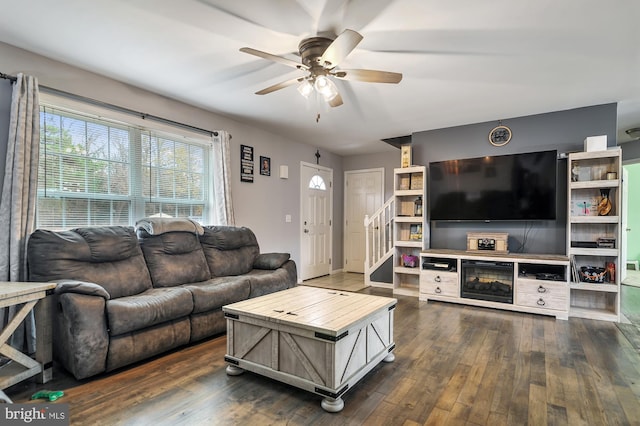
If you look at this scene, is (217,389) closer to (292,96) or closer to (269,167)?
(292,96)

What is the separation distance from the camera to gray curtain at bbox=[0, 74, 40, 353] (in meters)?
2.38

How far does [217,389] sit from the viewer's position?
206 cm

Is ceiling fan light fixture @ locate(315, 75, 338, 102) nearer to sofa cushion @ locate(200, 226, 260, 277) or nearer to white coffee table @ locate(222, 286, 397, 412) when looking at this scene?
white coffee table @ locate(222, 286, 397, 412)

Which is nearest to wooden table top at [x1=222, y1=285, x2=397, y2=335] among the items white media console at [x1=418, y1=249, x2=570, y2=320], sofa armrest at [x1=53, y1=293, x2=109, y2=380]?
sofa armrest at [x1=53, y1=293, x2=109, y2=380]

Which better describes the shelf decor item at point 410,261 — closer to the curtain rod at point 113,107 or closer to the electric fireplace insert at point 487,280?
the electric fireplace insert at point 487,280

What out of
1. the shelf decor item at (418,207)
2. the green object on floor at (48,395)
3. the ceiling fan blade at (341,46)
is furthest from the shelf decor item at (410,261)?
the green object on floor at (48,395)

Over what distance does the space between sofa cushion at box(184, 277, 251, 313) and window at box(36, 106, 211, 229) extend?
1.08 meters

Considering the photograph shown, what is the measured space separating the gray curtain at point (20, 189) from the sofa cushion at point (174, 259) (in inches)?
34.0

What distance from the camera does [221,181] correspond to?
3988 mm

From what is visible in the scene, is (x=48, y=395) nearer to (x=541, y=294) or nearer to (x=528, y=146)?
(x=541, y=294)

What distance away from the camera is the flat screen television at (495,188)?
3.90 metres

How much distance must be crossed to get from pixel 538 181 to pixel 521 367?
2.46 meters

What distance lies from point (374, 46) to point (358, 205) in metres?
4.35

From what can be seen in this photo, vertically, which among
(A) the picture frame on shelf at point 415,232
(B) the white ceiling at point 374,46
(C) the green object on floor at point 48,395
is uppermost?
(B) the white ceiling at point 374,46
